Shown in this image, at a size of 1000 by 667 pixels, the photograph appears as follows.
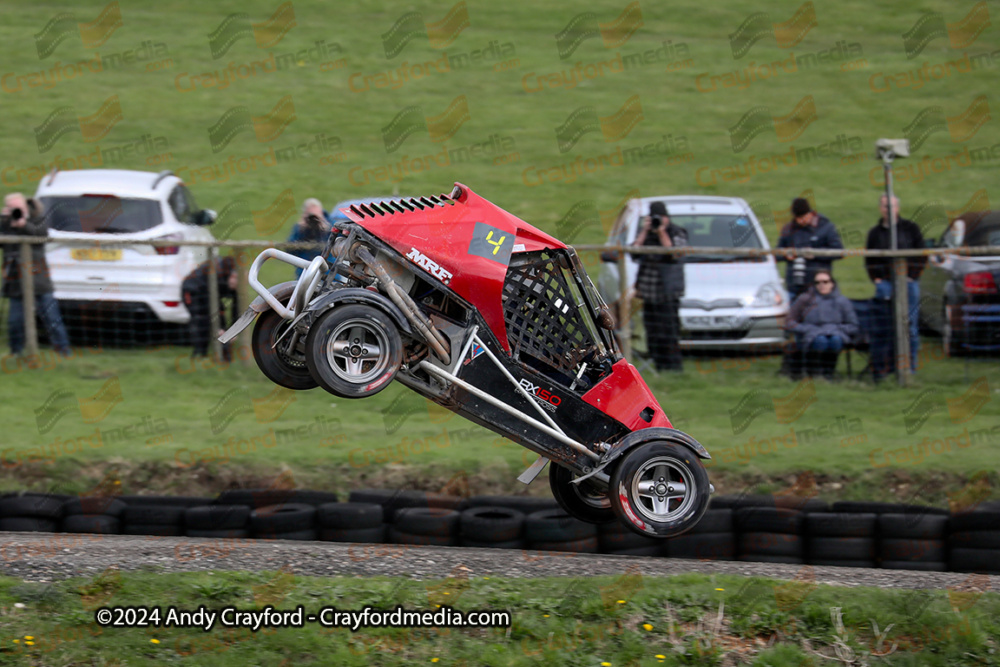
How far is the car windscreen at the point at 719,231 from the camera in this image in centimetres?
1465

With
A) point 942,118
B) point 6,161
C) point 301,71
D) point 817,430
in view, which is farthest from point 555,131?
point 817,430

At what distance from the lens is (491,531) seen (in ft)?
30.2

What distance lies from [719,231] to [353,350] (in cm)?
909

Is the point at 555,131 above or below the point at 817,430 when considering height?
above

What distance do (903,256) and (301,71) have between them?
15.2m

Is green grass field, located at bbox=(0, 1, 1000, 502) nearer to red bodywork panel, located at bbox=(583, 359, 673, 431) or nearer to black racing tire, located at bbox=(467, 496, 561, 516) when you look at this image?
black racing tire, located at bbox=(467, 496, 561, 516)

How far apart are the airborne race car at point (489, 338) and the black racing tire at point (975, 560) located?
11.2 feet

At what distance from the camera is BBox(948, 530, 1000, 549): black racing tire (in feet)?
30.4

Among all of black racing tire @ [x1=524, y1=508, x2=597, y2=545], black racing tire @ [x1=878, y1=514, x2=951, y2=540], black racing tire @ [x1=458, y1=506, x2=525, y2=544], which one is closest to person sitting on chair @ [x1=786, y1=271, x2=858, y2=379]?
black racing tire @ [x1=878, y1=514, x2=951, y2=540]

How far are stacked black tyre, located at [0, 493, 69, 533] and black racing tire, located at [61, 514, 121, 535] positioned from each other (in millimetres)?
90

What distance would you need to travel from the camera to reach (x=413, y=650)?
6930 millimetres

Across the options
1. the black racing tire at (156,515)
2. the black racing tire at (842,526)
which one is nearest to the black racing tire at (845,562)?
the black racing tire at (842,526)

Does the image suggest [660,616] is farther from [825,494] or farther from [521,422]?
→ [825,494]

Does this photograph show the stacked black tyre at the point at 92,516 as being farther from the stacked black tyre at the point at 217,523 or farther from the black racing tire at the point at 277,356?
the black racing tire at the point at 277,356
